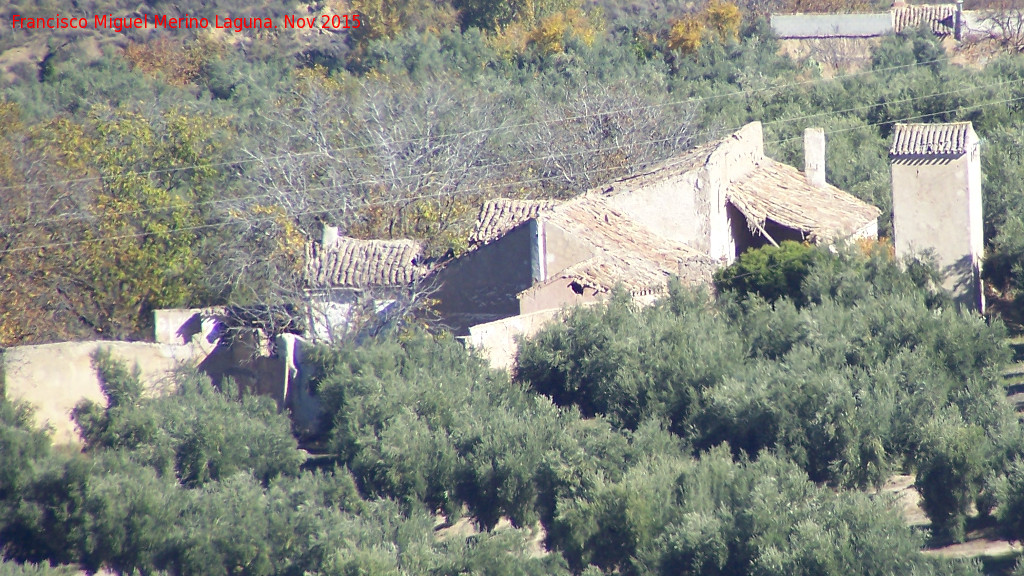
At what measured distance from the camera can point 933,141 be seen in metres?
23.0

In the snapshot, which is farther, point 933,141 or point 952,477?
point 933,141

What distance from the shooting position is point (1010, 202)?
1033 inches

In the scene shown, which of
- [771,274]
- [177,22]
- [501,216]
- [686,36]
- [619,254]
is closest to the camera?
[771,274]

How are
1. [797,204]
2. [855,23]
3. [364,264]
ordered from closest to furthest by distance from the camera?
1. [364,264]
2. [797,204]
3. [855,23]

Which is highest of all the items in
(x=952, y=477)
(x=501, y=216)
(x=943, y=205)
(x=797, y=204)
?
(x=797, y=204)

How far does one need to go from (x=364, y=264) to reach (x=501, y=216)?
2.87m

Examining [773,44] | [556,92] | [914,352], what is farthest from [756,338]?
[773,44]

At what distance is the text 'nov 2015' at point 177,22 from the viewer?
59.3m

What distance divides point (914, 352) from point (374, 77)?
93.2 feet

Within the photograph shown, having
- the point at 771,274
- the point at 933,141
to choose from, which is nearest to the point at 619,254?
the point at 771,274

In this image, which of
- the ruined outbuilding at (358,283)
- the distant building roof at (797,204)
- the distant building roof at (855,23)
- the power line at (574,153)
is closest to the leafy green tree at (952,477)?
the distant building roof at (797,204)

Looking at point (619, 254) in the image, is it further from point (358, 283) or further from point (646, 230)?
A: point (358, 283)

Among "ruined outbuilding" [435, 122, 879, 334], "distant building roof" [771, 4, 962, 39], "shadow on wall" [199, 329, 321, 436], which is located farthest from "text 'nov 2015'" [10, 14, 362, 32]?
"shadow on wall" [199, 329, 321, 436]

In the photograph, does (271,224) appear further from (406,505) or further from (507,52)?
(507,52)
